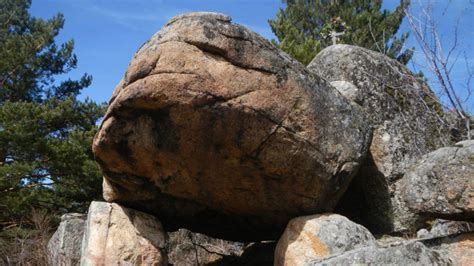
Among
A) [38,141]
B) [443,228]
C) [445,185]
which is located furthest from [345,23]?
[445,185]

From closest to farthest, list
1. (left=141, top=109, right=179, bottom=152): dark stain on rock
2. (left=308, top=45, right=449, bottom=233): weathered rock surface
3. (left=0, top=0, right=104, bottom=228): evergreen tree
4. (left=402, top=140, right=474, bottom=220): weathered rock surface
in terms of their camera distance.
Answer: (left=402, top=140, right=474, bottom=220): weathered rock surface → (left=141, top=109, right=179, bottom=152): dark stain on rock → (left=308, top=45, right=449, bottom=233): weathered rock surface → (left=0, top=0, right=104, bottom=228): evergreen tree

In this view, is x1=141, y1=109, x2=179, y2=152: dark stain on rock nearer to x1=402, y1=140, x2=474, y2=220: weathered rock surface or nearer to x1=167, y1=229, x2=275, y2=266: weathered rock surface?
x1=402, y1=140, x2=474, y2=220: weathered rock surface

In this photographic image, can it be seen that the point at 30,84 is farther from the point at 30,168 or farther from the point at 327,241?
the point at 327,241

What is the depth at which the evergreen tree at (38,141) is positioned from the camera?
13.9m

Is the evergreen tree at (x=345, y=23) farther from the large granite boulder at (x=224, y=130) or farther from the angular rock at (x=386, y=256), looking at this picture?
the angular rock at (x=386, y=256)

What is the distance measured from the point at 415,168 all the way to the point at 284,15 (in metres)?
16.0

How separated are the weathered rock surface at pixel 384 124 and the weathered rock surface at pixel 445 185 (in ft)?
6.37

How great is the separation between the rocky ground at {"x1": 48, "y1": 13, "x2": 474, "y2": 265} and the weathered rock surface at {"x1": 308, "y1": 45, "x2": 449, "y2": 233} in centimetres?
3

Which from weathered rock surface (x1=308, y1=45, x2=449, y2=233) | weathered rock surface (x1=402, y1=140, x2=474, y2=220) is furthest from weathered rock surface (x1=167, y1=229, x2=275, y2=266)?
weathered rock surface (x1=402, y1=140, x2=474, y2=220)

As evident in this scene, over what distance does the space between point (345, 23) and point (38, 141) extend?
842 cm

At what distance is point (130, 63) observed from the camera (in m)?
6.15

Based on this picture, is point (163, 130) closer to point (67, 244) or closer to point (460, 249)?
point (460, 249)

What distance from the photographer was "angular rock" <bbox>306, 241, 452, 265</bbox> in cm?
427

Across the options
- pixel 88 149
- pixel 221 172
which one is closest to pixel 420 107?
pixel 221 172
